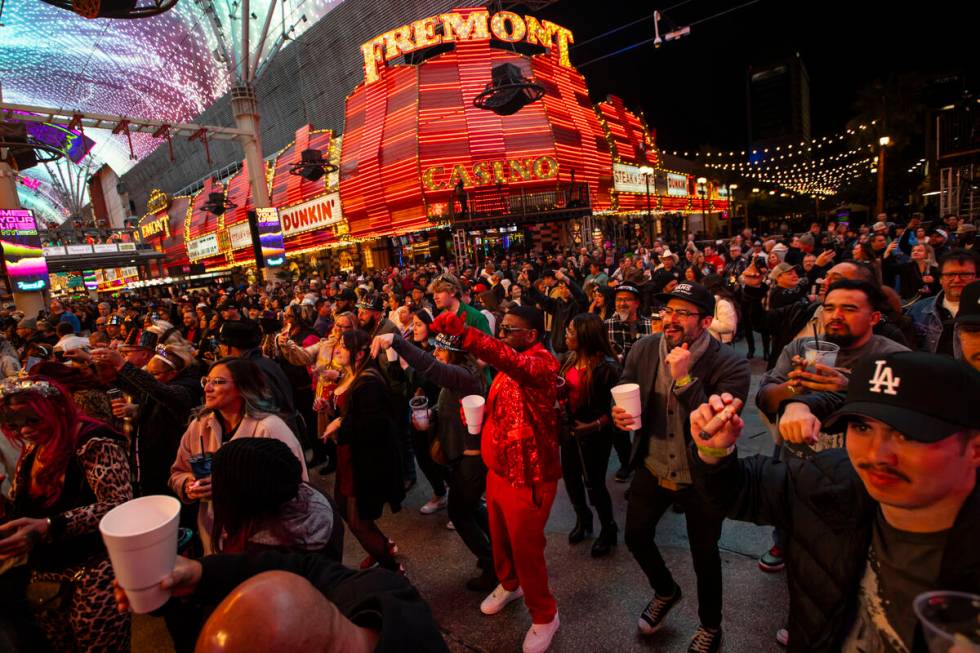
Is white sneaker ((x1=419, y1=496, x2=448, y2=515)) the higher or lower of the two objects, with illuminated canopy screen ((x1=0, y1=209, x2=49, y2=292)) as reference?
lower

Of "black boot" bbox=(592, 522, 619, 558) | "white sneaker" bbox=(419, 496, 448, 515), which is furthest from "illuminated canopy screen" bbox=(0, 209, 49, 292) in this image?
"black boot" bbox=(592, 522, 619, 558)

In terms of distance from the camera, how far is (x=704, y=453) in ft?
4.88

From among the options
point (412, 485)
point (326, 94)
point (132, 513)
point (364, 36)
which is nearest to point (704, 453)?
point (132, 513)

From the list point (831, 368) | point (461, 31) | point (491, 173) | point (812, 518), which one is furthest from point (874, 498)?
point (461, 31)

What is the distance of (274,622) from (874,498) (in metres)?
1.57

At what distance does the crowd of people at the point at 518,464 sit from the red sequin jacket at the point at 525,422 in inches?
0.6

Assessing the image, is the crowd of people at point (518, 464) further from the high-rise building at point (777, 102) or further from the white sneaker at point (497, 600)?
the high-rise building at point (777, 102)

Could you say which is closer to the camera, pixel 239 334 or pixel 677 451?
pixel 677 451

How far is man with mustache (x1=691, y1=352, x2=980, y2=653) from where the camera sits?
1.13m

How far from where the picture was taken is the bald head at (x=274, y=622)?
2.99ft

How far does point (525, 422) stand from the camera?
2666 millimetres

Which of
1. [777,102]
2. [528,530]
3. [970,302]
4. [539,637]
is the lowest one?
[539,637]

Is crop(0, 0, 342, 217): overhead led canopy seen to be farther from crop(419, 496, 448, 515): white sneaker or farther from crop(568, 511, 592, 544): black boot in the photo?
crop(568, 511, 592, 544): black boot

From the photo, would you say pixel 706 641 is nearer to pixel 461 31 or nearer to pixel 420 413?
pixel 420 413
